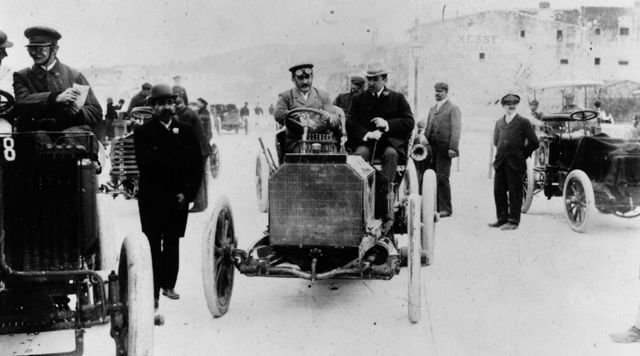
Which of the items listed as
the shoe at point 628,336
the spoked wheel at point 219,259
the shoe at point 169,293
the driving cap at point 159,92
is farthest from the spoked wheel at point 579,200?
the driving cap at point 159,92

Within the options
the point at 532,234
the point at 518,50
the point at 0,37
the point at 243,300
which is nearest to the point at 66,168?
the point at 0,37

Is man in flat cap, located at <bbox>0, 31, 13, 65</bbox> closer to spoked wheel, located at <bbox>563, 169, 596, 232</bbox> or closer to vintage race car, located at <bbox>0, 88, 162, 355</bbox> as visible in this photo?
vintage race car, located at <bbox>0, 88, 162, 355</bbox>

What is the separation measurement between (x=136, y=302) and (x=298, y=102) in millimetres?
3990

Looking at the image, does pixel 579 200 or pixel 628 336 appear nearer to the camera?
pixel 628 336

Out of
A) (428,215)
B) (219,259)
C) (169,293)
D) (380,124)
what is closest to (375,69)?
(380,124)

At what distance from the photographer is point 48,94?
489 cm

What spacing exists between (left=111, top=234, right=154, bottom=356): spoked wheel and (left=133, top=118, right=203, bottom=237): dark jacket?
5.66 ft

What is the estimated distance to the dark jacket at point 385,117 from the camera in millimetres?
7070

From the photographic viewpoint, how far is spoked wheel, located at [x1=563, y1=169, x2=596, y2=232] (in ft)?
27.8

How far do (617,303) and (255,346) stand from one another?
3281 mm

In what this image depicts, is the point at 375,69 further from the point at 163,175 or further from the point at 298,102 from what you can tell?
the point at 163,175

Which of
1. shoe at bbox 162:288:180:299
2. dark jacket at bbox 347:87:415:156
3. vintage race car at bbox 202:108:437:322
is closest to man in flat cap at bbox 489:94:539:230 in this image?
dark jacket at bbox 347:87:415:156

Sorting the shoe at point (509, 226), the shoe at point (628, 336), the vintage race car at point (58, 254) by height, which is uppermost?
the vintage race car at point (58, 254)

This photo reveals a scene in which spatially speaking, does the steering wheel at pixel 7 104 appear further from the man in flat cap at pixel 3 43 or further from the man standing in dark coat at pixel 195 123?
the man standing in dark coat at pixel 195 123
